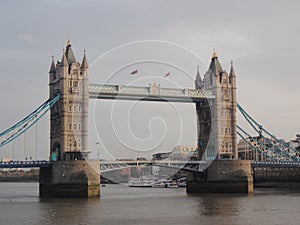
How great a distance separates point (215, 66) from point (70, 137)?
893 inches

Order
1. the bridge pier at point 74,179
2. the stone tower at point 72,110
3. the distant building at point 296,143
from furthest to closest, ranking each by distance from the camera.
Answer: the distant building at point 296,143
the stone tower at point 72,110
the bridge pier at point 74,179

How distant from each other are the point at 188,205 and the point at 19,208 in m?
14.2

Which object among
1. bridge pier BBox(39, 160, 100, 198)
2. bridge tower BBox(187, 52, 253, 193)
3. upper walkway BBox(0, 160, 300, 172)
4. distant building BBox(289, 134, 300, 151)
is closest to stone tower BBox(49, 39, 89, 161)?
bridge pier BBox(39, 160, 100, 198)

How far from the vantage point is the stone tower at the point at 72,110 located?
60.8 meters

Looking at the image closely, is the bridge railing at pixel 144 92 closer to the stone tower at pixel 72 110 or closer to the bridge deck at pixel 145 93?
the bridge deck at pixel 145 93

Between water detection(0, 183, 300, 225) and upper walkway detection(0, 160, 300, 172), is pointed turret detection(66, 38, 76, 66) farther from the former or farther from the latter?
water detection(0, 183, 300, 225)

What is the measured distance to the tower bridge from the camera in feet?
189

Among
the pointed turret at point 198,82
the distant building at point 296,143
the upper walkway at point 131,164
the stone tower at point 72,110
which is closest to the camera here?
the upper walkway at point 131,164

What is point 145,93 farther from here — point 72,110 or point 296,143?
point 296,143

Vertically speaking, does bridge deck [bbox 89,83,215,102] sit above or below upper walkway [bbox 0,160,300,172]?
above

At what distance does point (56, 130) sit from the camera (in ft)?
209

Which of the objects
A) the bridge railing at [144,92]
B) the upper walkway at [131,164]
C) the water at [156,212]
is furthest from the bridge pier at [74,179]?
the bridge railing at [144,92]

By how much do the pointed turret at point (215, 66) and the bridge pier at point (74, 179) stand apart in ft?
74.6

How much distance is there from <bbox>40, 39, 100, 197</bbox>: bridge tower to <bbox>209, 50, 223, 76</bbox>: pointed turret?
18.5 m
